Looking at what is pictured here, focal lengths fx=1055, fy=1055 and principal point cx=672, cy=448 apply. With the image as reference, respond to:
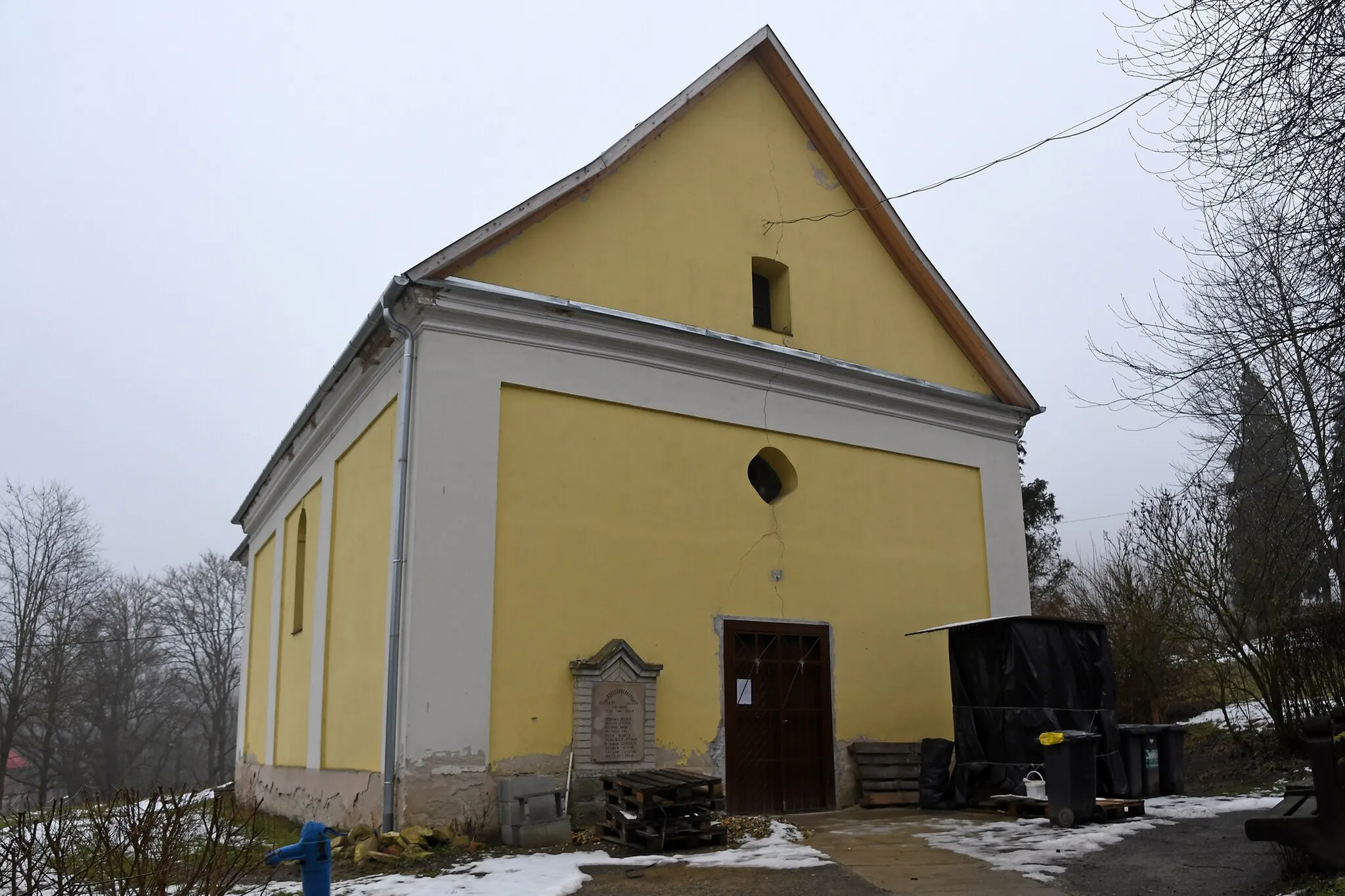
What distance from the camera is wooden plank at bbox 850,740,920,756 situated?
1333 centimetres

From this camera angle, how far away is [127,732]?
1900 inches

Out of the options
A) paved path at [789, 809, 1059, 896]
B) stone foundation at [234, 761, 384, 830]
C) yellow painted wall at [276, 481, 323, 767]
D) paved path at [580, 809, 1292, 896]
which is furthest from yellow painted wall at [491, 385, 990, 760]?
yellow painted wall at [276, 481, 323, 767]

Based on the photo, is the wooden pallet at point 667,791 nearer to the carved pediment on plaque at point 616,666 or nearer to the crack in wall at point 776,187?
the carved pediment on plaque at point 616,666

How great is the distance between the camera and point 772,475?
14.1 m

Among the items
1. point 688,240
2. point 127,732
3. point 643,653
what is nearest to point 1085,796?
point 643,653

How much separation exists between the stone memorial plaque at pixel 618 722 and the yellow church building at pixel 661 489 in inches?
1.1

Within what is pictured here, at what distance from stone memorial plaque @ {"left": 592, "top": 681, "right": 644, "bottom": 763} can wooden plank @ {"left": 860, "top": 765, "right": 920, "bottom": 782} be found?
11.0ft

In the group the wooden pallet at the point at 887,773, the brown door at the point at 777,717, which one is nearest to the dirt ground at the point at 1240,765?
the wooden pallet at the point at 887,773

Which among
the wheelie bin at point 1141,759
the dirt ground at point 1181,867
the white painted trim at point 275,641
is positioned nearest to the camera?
the dirt ground at point 1181,867

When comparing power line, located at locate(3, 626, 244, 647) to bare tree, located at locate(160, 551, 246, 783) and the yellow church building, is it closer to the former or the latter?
bare tree, located at locate(160, 551, 246, 783)

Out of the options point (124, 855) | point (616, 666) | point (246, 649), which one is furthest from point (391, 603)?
point (246, 649)

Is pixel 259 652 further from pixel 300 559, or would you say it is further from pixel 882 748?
pixel 882 748

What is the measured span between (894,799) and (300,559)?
10134mm

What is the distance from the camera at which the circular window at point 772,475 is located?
13805mm
